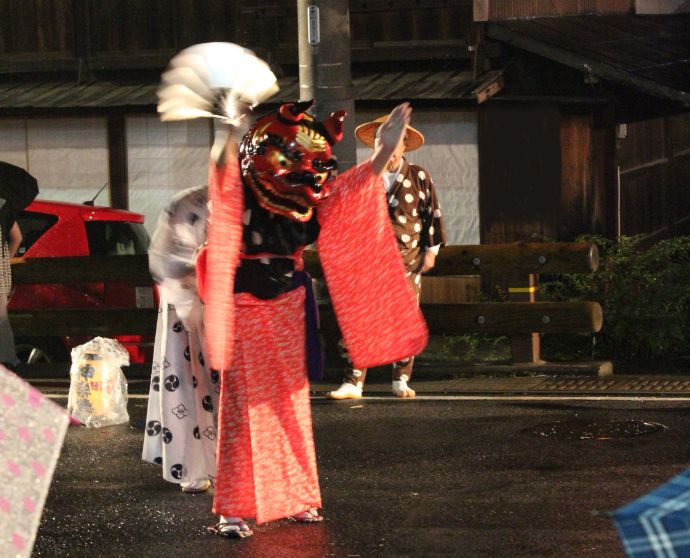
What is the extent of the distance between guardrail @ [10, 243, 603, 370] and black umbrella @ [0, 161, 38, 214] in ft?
4.16

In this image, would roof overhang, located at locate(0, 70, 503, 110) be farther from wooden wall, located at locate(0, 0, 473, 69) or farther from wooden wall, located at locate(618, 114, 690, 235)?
wooden wall, located at locate(618, 114, 690, 235)

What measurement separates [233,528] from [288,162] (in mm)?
1654

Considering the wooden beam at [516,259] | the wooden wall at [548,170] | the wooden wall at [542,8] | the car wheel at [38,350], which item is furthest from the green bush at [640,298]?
the car wheel at [38,350]

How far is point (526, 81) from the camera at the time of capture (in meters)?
14.5

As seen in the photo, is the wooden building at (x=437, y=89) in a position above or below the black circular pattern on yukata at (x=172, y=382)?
above

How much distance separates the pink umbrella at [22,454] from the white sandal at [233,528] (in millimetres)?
3549

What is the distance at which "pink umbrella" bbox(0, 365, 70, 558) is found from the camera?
294cm

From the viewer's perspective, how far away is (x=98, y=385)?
948 cm

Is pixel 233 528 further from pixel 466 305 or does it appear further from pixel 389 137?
pixel 466 305

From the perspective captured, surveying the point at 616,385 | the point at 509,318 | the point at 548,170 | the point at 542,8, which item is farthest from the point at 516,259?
→ the point at 542,8

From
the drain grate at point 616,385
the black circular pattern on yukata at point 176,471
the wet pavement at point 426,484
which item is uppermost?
the black circular pattern on yukata at point 176,471

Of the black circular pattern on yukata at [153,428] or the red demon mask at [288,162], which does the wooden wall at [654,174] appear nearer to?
the black circular pattern on yukata at [153,428]

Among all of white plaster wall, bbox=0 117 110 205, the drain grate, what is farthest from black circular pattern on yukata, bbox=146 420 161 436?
white plaster wall, bbox=0 117 110 205

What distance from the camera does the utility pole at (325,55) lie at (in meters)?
11.0
